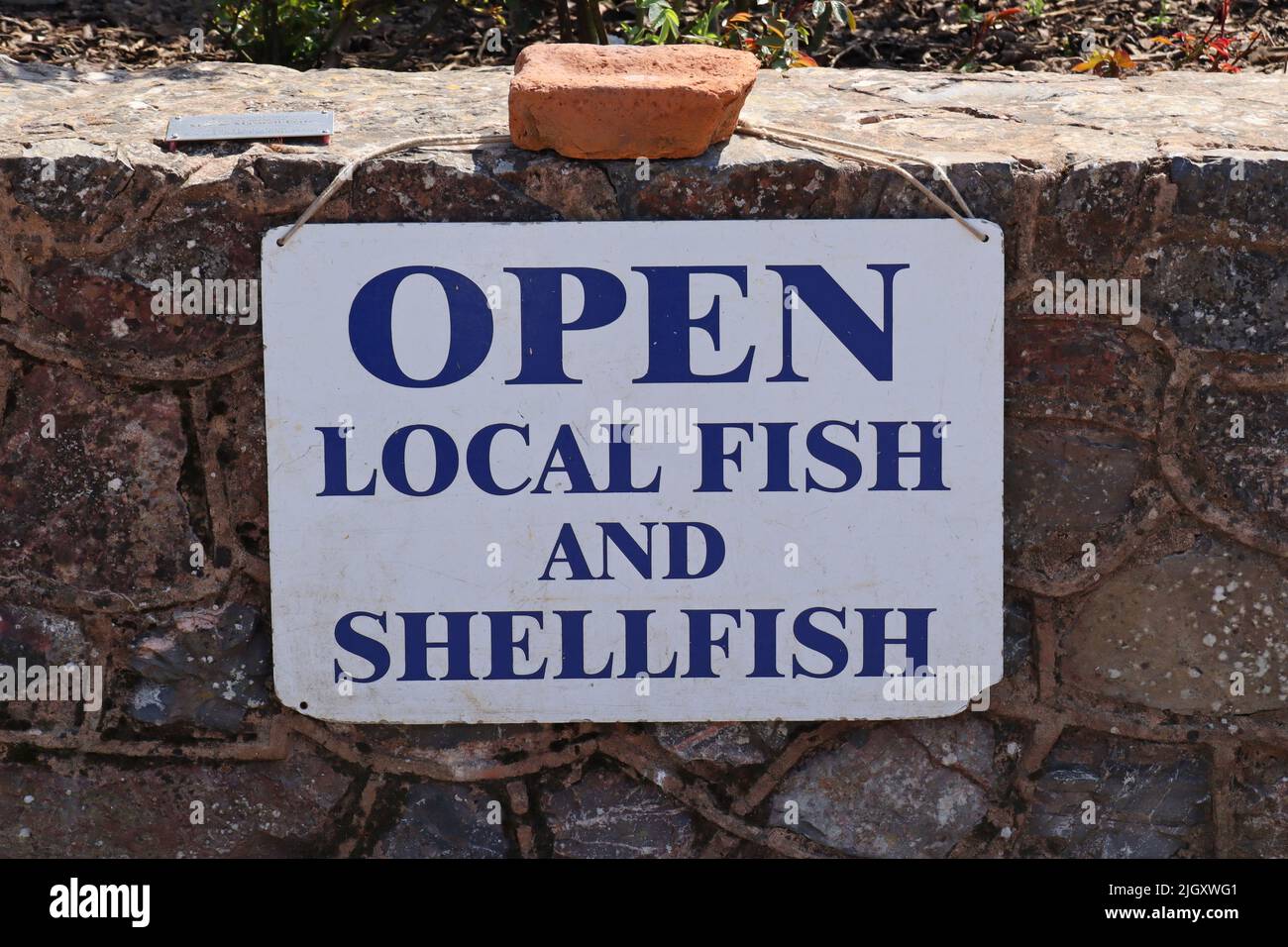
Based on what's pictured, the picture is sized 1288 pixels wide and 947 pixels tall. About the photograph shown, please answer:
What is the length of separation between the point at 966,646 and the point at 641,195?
810 mm

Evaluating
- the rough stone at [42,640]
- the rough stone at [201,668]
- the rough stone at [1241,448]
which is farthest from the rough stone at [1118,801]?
the rough stone at [42,640]

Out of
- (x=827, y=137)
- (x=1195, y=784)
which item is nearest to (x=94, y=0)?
(x=827, y=137)

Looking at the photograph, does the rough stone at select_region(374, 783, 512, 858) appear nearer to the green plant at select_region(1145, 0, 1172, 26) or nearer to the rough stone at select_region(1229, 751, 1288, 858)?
the rough stone at select_region(1229, 751, 1288, 858)

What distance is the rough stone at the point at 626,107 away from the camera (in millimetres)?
1897

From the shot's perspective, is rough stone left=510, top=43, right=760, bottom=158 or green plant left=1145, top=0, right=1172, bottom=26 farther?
green plant left=1145, top=0, right=1172, bottom=26

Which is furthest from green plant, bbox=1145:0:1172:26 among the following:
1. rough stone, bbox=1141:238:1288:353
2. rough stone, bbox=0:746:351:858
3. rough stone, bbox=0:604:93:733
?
rough stone, bbox=0:604:93:733

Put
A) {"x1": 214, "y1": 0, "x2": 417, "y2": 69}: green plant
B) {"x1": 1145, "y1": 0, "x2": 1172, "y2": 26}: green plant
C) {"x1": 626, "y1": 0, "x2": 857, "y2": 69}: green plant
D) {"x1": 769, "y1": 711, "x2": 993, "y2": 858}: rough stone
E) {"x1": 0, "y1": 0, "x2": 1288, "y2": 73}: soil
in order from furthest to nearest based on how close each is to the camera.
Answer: {"x1": 1145, "y1": 0, "x2": 1172, "y2": 26}: green plant
{"x1": 0, "y1": 0, "x2": 1288, "y2": 73}: soil
{"x1": 214, "y1": 0, "x2": 417, "y2": 69}: green plant
{"x1": 626, "y1": 0, "x2": 857, "y2": 69}: green plant
{"x1": 769, "y1": 711, "x2": 993, "y2": 858}: rough stone

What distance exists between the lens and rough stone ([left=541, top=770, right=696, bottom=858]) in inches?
84.0

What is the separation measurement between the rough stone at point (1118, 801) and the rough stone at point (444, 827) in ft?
2.70

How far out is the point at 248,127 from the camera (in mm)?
2020

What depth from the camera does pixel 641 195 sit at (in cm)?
197

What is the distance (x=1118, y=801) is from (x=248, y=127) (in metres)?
1.65

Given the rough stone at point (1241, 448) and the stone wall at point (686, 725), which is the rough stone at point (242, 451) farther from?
the rough stone at point (1241, 448)
